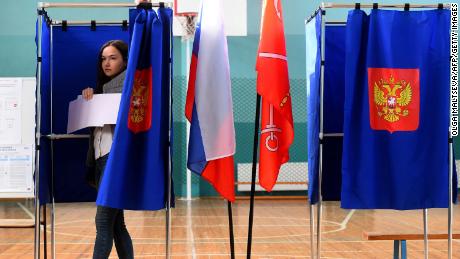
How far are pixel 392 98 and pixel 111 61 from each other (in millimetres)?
1391

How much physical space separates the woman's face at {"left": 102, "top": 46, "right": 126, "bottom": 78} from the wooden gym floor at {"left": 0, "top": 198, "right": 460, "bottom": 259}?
196 cm

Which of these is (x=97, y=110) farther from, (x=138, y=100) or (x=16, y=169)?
(x=16, y=169)

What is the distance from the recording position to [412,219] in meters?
7.58

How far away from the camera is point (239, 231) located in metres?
6.55

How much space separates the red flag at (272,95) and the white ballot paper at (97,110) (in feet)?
2.30

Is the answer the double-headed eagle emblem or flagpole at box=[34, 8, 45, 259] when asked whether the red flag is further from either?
flagpole at box=[34, 8, 45, 259]

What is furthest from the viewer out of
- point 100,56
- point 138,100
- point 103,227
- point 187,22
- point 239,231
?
point 187,22

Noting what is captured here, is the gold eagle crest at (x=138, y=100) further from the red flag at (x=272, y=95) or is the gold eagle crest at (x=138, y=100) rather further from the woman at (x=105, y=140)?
the red flag at (x=272, y=95)

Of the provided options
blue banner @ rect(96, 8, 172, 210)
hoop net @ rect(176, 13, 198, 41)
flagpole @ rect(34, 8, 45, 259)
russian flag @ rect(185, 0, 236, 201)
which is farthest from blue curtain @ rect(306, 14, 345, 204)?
hoop net @ rect(176, 13, 198, 41)

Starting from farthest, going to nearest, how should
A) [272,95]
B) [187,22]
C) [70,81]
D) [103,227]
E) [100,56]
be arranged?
[187,22] < [70,81] < [100,56] < [103,227] < [272,95]

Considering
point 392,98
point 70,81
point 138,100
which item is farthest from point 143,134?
point 392,98

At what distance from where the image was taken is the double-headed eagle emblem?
2.96 metres

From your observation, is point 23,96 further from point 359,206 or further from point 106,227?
point 359,206

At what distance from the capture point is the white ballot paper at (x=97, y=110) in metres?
2.92
